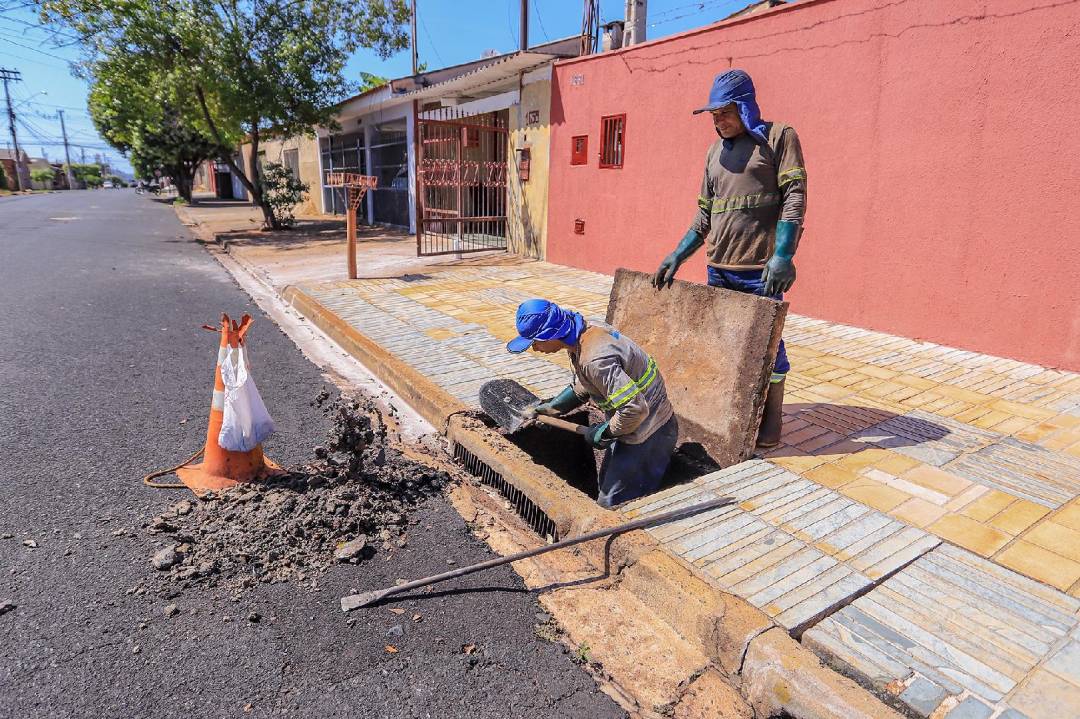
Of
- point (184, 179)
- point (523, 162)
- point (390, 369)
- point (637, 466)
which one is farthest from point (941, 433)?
point (184, 179)

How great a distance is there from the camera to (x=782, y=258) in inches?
135

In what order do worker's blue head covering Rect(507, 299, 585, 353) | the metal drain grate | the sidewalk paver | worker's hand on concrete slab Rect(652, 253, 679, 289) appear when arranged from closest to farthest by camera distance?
the sidewalk paver < worker's blue head covering Rect(507, 299, 585, 353) < the metal drain grate < worker's hand on concrete slab Rect(652, 253, 679, 289)

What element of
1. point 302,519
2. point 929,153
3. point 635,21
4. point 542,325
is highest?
point 635,21

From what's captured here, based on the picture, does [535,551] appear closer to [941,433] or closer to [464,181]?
[941,433]

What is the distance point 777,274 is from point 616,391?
112 centimetres

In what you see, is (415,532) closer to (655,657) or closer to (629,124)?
(655,657)

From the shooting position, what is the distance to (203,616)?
2.48 meters

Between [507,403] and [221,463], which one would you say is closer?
[221,463]

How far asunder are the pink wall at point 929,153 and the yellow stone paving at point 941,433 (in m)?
0.39

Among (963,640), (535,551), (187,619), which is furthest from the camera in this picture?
(535,551)

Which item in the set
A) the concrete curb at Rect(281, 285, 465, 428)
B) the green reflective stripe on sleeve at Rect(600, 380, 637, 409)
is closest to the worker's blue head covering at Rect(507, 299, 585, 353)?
the green reflective stripe on sleeve at Rect(600, 380, 637, 409)

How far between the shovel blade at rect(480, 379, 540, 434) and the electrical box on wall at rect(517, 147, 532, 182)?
25.4 feet

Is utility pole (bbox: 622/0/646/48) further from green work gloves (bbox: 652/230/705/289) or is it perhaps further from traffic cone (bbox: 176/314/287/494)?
traffic cone (bbox: 176/314/287/494)

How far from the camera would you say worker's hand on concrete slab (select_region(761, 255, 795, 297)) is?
3439 mm
